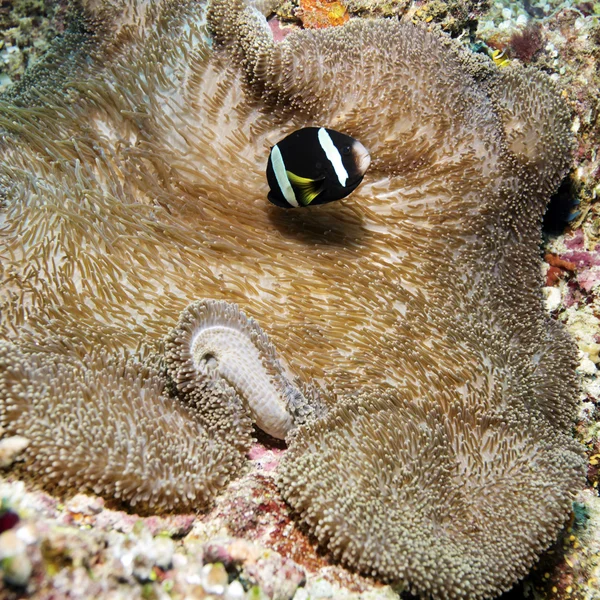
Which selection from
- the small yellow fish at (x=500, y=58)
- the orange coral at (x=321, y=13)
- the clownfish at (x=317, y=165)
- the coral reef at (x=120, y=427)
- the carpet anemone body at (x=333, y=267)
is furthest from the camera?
the small yellow fish at (x=500, y=58)

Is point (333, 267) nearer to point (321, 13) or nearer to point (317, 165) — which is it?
point (317, 165)

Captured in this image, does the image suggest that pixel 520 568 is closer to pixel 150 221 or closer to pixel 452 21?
pixel 150 221

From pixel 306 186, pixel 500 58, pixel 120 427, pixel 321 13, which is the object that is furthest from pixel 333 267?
pixel 500 58

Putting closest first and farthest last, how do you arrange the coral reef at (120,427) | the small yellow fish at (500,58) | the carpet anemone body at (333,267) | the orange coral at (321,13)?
the coral reef at (120,427), the carpet anemone body at (333,267), the orange coral at (321,13), the small yellow fish at (500,58)

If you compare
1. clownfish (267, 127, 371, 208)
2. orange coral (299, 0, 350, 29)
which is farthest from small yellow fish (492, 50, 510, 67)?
clownfish (267, 127, 371, 208)

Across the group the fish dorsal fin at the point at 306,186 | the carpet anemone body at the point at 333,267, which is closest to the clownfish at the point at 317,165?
the fish dorsal fin at the point at 306,186

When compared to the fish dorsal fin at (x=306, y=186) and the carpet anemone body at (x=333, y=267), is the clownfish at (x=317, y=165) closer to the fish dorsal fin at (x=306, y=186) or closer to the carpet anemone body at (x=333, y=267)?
the fish dorsal fin at (x=306, y=186)

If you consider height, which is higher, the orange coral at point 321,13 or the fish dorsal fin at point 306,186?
the orange coral at point 321,13

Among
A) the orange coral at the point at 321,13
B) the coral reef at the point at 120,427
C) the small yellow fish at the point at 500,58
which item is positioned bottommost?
the small yellow fish at the point at 500,58

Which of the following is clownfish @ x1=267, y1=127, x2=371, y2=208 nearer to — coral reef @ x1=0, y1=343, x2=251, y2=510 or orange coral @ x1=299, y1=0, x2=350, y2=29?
coral reef @ x1=0, y1=343, x2=251, y2=510
